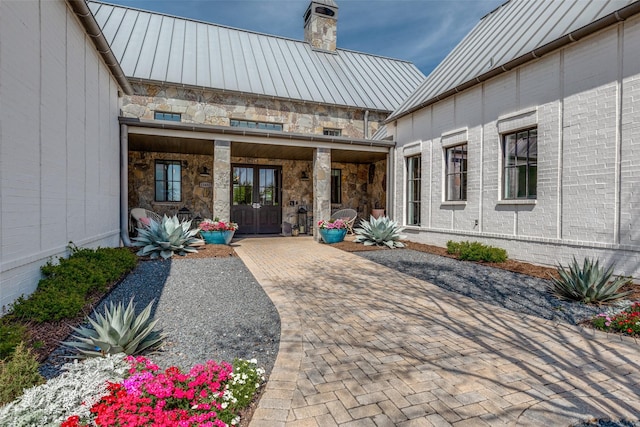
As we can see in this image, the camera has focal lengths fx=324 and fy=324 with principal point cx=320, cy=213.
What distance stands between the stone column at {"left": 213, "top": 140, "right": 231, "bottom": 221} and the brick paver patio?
16.1 ft

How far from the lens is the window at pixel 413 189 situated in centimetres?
993

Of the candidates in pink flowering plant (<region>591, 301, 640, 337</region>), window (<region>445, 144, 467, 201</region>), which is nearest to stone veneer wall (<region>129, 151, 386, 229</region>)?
window (<region>445, 144, 467, 201</region>)

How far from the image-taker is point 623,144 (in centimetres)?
504

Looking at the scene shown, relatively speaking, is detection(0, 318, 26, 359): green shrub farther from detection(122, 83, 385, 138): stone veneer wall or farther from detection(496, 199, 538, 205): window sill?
detection(122, 83, 385, 138): stone veneer wall

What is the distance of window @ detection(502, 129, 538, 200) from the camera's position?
258 inches

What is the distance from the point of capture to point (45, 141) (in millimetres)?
4223

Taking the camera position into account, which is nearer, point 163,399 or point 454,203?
point 163,399

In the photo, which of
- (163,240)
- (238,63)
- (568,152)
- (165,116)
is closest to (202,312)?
(163,240)

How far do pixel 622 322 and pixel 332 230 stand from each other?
22.0 feet

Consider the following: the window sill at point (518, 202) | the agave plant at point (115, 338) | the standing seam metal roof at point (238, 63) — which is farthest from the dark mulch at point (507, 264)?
the standing seam metal roof at point (238, 63)

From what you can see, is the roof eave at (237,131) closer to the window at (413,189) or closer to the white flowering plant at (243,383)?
the window at (413,189)

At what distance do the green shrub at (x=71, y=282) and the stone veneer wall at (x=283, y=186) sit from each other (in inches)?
208

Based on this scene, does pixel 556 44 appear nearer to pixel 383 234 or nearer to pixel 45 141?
pixel 383 234

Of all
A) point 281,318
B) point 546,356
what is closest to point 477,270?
point 546,356
